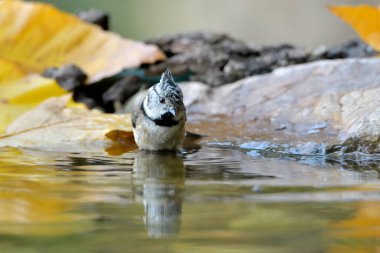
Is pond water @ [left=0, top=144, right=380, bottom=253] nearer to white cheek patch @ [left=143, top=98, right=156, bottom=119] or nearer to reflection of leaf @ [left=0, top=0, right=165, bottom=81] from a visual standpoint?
white cheek patch @ [left=143, top=98, right=156, bottom=119]

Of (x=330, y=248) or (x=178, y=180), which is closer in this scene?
(x=330, y=248)

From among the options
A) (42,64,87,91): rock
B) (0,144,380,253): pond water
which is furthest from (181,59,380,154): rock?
(42,64,87,91): rock

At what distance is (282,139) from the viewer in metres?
3.57

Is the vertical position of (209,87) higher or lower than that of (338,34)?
lower

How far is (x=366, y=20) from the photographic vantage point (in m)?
4.24

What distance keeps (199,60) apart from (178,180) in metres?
2.56

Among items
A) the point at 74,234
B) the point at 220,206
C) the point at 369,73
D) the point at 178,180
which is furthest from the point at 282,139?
the point at 74,234

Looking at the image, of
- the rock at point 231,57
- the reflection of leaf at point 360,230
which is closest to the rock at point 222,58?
the rock at point 231,57

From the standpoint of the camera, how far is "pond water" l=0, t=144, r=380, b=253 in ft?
5.42

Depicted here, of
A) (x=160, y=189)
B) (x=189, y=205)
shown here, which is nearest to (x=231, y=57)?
(x=160, y=189)

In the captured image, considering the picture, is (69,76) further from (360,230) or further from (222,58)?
(360,230)

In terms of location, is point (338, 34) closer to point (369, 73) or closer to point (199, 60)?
point (199, 60)

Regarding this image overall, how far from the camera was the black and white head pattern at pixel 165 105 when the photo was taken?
12.1 feet

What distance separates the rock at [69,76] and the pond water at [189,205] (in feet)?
5.13
